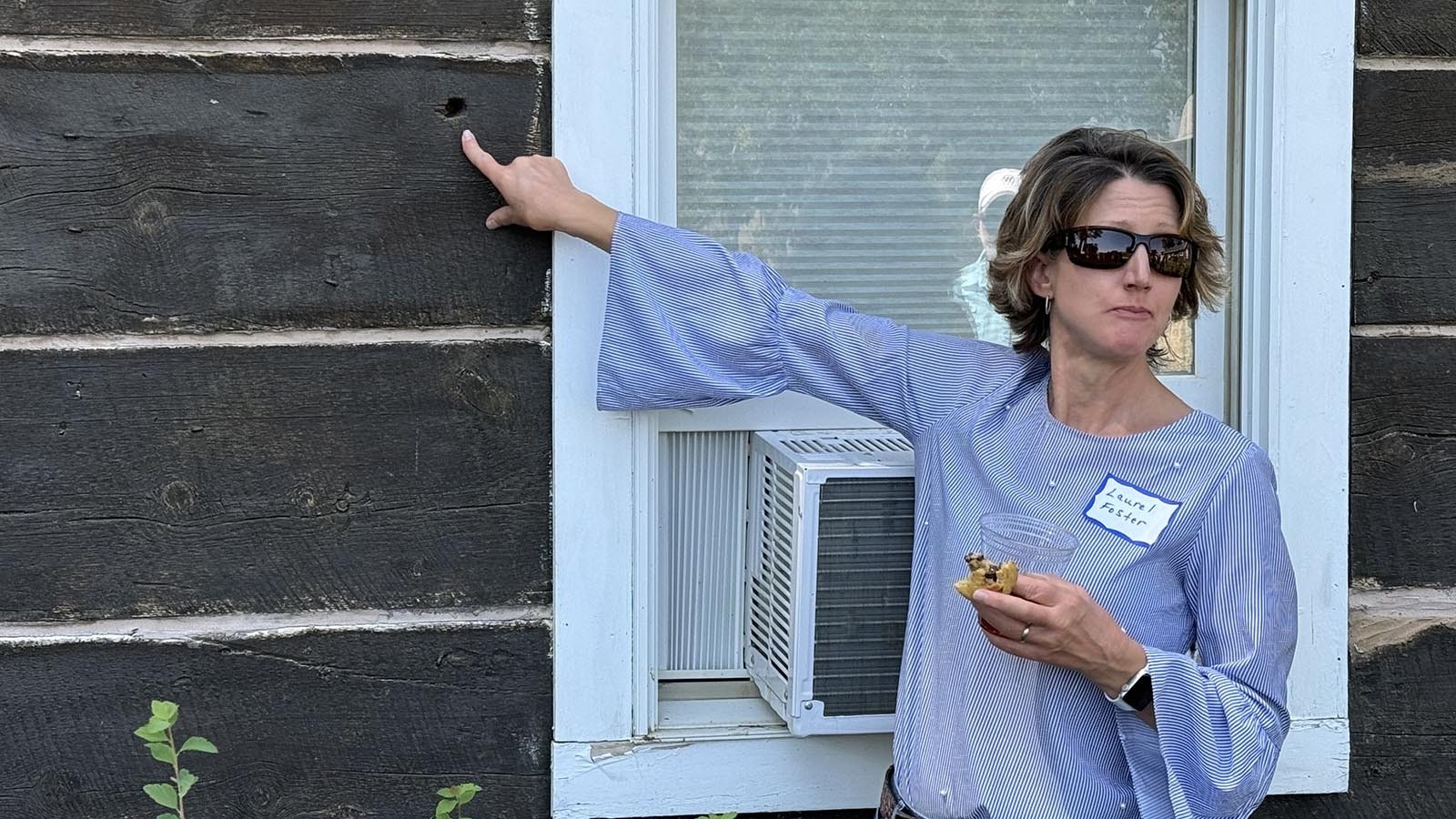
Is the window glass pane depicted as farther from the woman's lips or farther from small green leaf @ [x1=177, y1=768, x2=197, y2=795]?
small green leaf @ [x1=177, y1=768, x2=197, y2=795]

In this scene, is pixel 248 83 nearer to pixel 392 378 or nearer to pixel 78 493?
pixel 392 378

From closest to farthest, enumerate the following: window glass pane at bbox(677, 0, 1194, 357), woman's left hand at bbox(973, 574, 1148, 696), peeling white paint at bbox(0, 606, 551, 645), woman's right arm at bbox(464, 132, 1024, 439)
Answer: woman's left hand at bbox(973, 574, 1148, 696)
woman's right arm at bbox(464, 132, 1024, 439)
peeling white paint at bbox(0, 606, 551, 645)
window glass pane at bbox(677, 0, 1194, 357)

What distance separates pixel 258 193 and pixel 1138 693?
4.52ft

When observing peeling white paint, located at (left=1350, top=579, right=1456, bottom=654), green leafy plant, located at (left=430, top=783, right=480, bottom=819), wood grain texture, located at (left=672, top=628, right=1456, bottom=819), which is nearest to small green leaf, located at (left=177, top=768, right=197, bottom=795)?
green leafy plant, located at (left=430, top=783, right=480, bottom=819)

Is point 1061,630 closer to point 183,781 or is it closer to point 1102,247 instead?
point 1102,247

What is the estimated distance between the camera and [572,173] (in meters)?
2.04

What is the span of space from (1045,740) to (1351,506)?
0.81 m

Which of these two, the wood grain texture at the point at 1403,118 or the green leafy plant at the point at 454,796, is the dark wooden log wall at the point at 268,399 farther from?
the wood grain texture at the point at 1403,118

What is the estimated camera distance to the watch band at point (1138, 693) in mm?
1643

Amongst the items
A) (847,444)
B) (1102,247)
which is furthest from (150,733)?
(1102,247)

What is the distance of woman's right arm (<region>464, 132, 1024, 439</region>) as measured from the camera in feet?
6.32

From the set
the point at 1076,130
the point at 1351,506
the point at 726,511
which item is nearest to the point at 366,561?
the point at 726,511

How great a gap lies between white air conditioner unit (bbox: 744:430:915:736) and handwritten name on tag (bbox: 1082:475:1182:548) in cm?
34

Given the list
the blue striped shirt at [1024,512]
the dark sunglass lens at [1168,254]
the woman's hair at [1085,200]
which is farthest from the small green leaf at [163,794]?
the dark sunglass lens at [1168,254]
